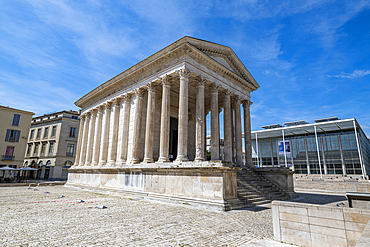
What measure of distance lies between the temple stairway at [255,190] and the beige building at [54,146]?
134 feet

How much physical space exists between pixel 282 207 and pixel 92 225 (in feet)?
21.3

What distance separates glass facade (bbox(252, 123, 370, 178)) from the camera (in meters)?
48.8

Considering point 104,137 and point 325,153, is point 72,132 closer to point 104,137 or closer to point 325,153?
point 104,137

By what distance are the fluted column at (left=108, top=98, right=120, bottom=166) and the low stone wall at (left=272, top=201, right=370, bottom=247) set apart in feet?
61.3

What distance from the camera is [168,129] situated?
1734 centimetres

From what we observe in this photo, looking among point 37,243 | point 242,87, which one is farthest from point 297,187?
point 37,243

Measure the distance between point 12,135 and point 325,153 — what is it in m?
67.0

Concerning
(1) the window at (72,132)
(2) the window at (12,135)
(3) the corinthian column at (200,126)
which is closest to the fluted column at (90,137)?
(3) the corinthian column at (200,126)

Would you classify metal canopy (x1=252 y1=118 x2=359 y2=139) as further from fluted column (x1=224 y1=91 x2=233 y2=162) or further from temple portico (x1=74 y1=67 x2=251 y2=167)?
fluted column (x1=224 y1=91 x2=233 y2=162)

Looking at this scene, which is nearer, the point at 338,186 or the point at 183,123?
the point at 183,123

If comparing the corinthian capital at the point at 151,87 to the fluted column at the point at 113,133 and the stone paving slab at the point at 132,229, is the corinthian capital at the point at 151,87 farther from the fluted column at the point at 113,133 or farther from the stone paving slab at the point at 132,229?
the stone paving slab at the point at 132,229

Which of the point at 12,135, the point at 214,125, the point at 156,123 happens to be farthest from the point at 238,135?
the point at 12,135

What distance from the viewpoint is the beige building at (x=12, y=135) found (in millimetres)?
38438

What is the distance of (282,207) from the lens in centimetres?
614
